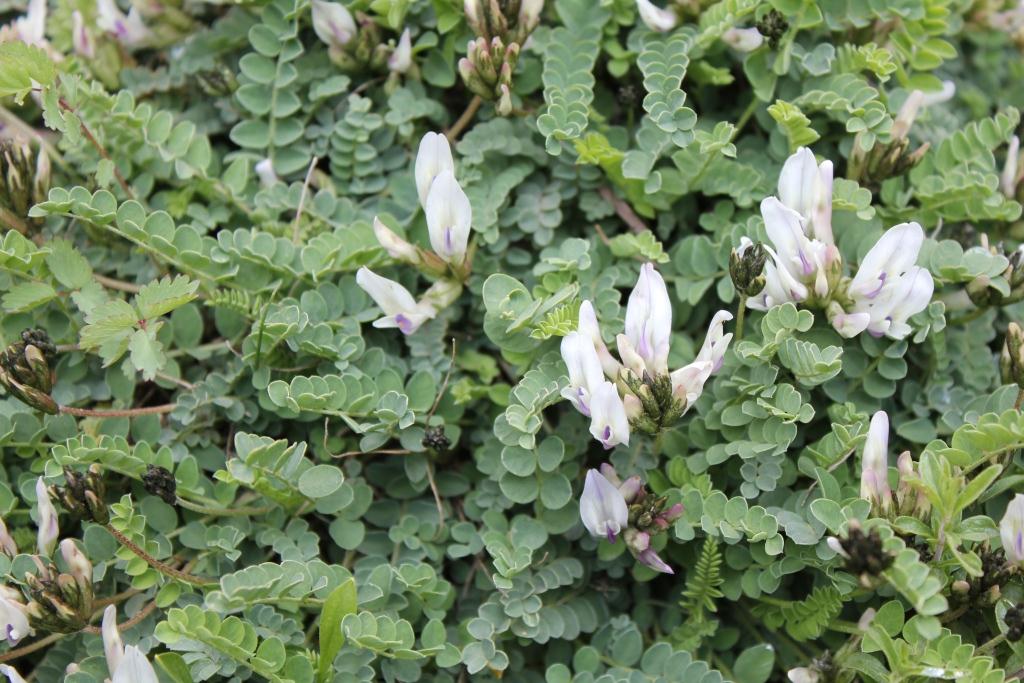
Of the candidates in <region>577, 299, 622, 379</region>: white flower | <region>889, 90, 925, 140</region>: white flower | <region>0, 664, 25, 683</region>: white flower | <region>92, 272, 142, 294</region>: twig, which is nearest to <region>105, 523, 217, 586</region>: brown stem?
<region>0, 664, 25, 683</region>: white flower

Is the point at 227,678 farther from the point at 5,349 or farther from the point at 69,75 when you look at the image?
the point at 69,75

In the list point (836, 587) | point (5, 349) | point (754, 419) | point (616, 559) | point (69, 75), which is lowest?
point (616, 559)

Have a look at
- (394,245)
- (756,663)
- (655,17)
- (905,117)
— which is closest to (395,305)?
(394,245)

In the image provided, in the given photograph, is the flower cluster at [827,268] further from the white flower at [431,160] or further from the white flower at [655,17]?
the white flower at [431,160]

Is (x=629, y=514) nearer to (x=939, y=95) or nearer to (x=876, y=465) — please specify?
(x=876, y=465)

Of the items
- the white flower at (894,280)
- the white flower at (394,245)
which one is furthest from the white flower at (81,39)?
the white flower at (894,280)

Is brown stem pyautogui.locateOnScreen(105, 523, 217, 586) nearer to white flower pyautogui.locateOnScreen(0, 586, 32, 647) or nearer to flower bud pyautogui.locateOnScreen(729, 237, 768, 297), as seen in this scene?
white flower pyautogui.locateOnScreen(0, 586, 32, 647)

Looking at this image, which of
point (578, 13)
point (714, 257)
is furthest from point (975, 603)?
point (578, 13)

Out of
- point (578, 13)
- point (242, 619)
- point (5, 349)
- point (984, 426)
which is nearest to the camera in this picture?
point (984, 426)
